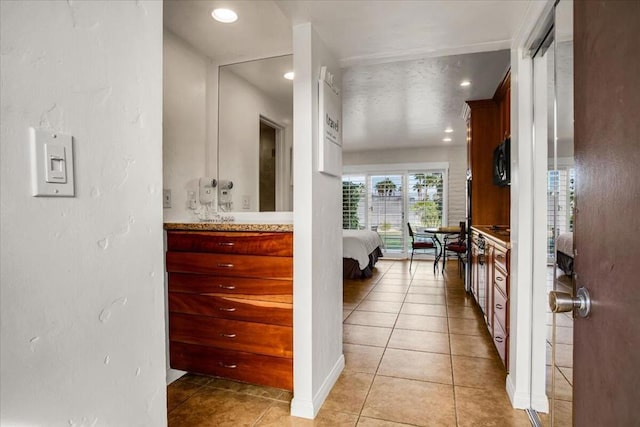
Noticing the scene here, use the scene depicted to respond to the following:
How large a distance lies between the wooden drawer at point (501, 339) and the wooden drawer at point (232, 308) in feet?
4.62

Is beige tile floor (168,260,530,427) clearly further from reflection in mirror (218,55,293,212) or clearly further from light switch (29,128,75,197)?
light switch (29,128,75,197)

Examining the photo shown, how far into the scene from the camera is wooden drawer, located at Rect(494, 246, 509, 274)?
7.35ft

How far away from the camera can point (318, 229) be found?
6.55 feet

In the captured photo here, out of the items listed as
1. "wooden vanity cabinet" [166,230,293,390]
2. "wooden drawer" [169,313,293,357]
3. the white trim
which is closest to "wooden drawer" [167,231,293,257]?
"wooden vanity cabinet" [166,230,293,390]

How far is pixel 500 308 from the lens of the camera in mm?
2453

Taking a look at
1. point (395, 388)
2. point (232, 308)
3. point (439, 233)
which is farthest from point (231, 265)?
point (439, 233)

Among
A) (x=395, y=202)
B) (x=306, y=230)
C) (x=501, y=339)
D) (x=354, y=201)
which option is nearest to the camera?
(x=306, y=230)

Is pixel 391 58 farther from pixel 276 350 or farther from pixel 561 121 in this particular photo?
pixel 276 350

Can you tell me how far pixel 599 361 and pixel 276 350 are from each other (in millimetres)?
1598

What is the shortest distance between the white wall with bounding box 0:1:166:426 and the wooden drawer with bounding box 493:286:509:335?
6.91 feet

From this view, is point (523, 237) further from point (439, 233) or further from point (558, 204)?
point (439, 233)

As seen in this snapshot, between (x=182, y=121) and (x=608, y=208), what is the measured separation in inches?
92.9

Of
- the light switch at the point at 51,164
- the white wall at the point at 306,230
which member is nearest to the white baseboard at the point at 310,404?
the white wall at the point at 306,230

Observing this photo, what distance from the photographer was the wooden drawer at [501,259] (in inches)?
88.2
